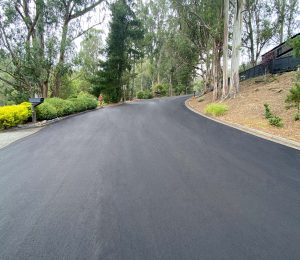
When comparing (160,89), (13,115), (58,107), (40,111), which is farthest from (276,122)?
(160,89)

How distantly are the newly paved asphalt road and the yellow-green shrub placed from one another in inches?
163

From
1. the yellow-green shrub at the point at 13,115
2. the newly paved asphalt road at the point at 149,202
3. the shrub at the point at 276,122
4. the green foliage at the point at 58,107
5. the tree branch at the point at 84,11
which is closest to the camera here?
the newly paved asphalt road at the point at 149,202

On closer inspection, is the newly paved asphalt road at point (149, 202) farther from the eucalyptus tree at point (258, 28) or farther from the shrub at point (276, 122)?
the eucalyptus tree at point (258, 28)

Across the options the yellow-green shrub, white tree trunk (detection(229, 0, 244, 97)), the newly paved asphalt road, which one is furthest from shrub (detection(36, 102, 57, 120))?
white tree trunk (detection(229, 0, 244, 97))

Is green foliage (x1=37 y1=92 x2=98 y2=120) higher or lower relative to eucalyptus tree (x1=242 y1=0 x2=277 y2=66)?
lower

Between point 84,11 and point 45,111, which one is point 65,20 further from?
point 45,111

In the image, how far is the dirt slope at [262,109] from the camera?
1059 centimetres

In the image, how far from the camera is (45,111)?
535 inches

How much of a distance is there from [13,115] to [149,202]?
968cm

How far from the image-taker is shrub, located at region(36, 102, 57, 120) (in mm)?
13477

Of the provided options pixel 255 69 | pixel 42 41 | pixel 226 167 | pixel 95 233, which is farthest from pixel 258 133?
pixel 255 69

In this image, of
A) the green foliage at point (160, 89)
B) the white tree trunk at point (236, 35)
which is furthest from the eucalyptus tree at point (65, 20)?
the green foliage at point (160, 89)

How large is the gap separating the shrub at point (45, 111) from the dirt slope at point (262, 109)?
29.4 feet

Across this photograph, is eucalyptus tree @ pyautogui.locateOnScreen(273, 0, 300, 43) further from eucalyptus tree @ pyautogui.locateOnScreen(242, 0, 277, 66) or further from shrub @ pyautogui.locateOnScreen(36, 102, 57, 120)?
shrub @ pyautogui.locateOnScreen(36, 102, 57, 120)
